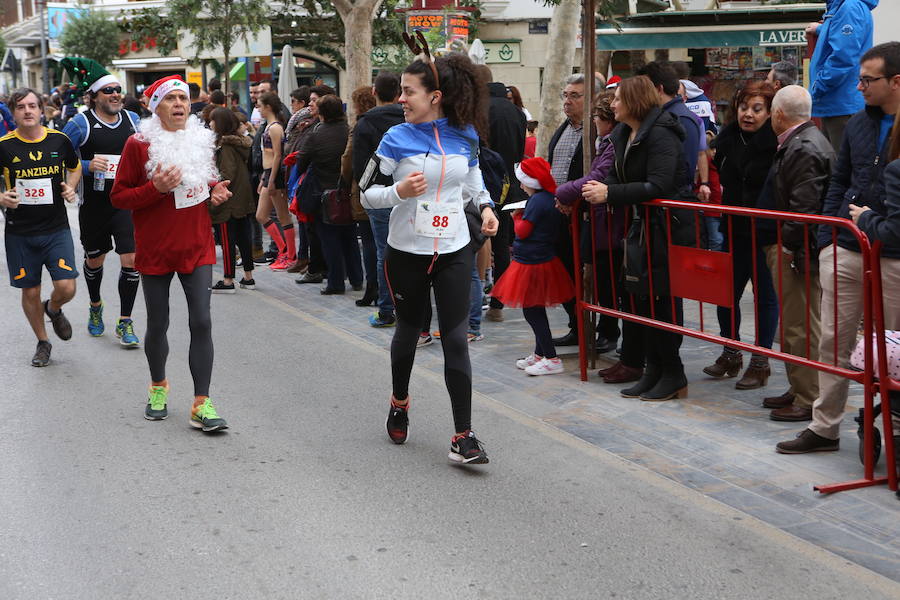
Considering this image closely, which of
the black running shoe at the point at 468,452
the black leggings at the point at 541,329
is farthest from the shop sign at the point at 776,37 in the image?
the black running shoe at the point at 468,452

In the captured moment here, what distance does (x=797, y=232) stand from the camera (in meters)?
5.83

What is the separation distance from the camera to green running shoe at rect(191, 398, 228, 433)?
613 cm

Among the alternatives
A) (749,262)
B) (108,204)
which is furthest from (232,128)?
(749,262)

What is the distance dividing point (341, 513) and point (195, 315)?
1.85 meters

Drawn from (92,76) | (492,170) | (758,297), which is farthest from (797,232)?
(92,76)

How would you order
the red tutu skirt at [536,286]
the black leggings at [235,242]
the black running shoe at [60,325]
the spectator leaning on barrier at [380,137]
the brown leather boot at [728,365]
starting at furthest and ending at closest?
the black leggings at [235,242] → the spectator leaning on barrier at [380,137] → the black running shoe at [60,325] → the red tutu skirt at [536,286] → the brown leather boot at [728,365]

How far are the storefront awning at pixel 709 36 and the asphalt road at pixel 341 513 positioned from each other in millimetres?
10832

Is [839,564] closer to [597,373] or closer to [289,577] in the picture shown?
[289,577]

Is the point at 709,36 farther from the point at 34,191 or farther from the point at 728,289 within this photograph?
the point at 34,191

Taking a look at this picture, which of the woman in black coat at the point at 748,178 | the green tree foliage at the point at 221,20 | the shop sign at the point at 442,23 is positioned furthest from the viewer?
the green tree foliage at the point at 221,20

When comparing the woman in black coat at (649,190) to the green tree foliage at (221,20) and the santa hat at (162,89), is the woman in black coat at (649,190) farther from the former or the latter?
the green tree foliage at (221,20)

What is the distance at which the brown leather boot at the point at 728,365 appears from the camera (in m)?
7.34

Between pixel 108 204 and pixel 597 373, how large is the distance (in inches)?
157

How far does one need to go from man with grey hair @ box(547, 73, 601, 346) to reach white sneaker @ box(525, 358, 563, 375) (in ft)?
2.19
